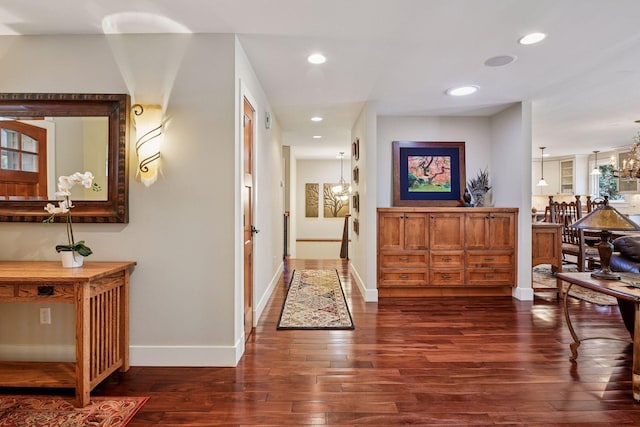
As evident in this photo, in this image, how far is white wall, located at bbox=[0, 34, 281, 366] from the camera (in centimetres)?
254

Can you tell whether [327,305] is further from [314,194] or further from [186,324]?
[314,194]

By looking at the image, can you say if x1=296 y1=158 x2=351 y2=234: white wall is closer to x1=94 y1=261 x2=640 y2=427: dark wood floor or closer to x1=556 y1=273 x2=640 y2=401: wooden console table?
x1=94 y1=261 x2=640 y2=427: dark wood floor

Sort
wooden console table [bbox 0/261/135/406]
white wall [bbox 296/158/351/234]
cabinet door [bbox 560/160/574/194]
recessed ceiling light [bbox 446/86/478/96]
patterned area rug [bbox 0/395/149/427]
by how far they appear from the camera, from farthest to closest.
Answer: white wall [bbox 296/158/351/234] → cabinet door [bbox 560/160/574/194] → recessed ceiling light [bbox 446/86/478/96] → wooden console table [bbox 0/261/135/406] → patterned area rug [bbox 0/395/149/427]

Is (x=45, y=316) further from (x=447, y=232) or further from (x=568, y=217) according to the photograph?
(x=568, y=217)

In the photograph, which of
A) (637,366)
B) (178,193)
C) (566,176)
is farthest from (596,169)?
(178,193)

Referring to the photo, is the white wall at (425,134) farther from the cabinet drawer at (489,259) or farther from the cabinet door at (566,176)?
the cabinet door at (566,176)

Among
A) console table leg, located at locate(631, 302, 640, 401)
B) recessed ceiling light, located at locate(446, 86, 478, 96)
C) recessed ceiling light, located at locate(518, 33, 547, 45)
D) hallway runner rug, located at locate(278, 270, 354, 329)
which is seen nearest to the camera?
console table leg, located at locate(631, 302, 640, 401)

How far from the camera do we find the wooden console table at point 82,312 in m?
1.98

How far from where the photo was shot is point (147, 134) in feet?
8.19

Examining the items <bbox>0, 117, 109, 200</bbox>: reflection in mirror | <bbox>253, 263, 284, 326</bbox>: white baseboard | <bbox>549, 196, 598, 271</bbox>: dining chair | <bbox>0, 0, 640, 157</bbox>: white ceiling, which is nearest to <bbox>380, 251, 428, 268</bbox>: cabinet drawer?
<bbox>253, 263, 284, 326</bbox>: white baseboard

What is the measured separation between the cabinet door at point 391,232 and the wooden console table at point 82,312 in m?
2.92

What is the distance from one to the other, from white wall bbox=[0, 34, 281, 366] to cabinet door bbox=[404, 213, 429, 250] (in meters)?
2.59

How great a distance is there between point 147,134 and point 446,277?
3819 mm

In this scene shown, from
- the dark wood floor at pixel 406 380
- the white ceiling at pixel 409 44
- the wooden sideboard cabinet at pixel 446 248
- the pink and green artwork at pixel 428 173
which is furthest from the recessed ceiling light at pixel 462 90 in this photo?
the dark wood floor at pixel 406 380
